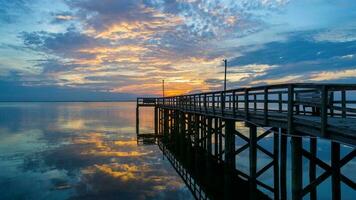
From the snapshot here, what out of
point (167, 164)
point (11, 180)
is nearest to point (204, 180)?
point (167, 164)

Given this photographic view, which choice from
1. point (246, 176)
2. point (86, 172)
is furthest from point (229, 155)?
Result: point (86, 172)

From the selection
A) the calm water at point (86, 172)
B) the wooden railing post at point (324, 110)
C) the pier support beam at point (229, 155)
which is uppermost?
the wooden railing post at point (324, 110)

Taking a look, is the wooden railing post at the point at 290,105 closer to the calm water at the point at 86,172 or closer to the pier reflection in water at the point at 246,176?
the pier reflection in water at the point at 246,176

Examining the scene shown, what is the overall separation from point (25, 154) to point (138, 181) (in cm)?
1210

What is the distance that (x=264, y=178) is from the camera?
18062mm

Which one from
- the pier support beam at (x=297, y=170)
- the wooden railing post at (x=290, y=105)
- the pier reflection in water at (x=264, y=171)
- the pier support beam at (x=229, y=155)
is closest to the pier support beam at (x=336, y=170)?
the pier reflection in water at (x=264, y=171)

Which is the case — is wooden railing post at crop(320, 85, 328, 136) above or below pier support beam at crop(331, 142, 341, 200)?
above

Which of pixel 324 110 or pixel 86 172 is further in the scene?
pixel 86 172

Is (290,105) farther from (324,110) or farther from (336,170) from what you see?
(336,170)

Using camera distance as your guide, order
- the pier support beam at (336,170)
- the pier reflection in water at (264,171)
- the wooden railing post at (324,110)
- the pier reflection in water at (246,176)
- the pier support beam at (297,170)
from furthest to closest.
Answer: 1. the pier reflection in water at (246,176)
2. the pier reflection in water at (264,171)
3. the pier support beam at (336,170)
4. the pier support beam at (297,170)
5. the wooden railing post at (324,110)

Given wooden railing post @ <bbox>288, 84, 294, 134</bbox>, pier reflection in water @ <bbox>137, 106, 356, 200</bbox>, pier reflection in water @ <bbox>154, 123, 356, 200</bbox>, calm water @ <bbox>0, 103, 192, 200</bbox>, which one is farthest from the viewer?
calm water @ <bbox>0, 103, 192, 200</bbox>

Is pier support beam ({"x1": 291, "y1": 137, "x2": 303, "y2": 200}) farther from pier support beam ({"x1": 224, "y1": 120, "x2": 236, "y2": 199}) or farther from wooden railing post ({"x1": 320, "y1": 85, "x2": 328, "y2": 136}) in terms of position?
pier support beam ({"x1": 224, "y1": 120, "x2": 236, "y2": 199})

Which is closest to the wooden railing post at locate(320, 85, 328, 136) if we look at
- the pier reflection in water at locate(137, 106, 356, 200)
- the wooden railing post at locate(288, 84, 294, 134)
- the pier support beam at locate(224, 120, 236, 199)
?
the pier reflection in water at locate(137, 106, 356, 200)

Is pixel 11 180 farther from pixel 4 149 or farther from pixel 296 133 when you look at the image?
pixel 296 133
